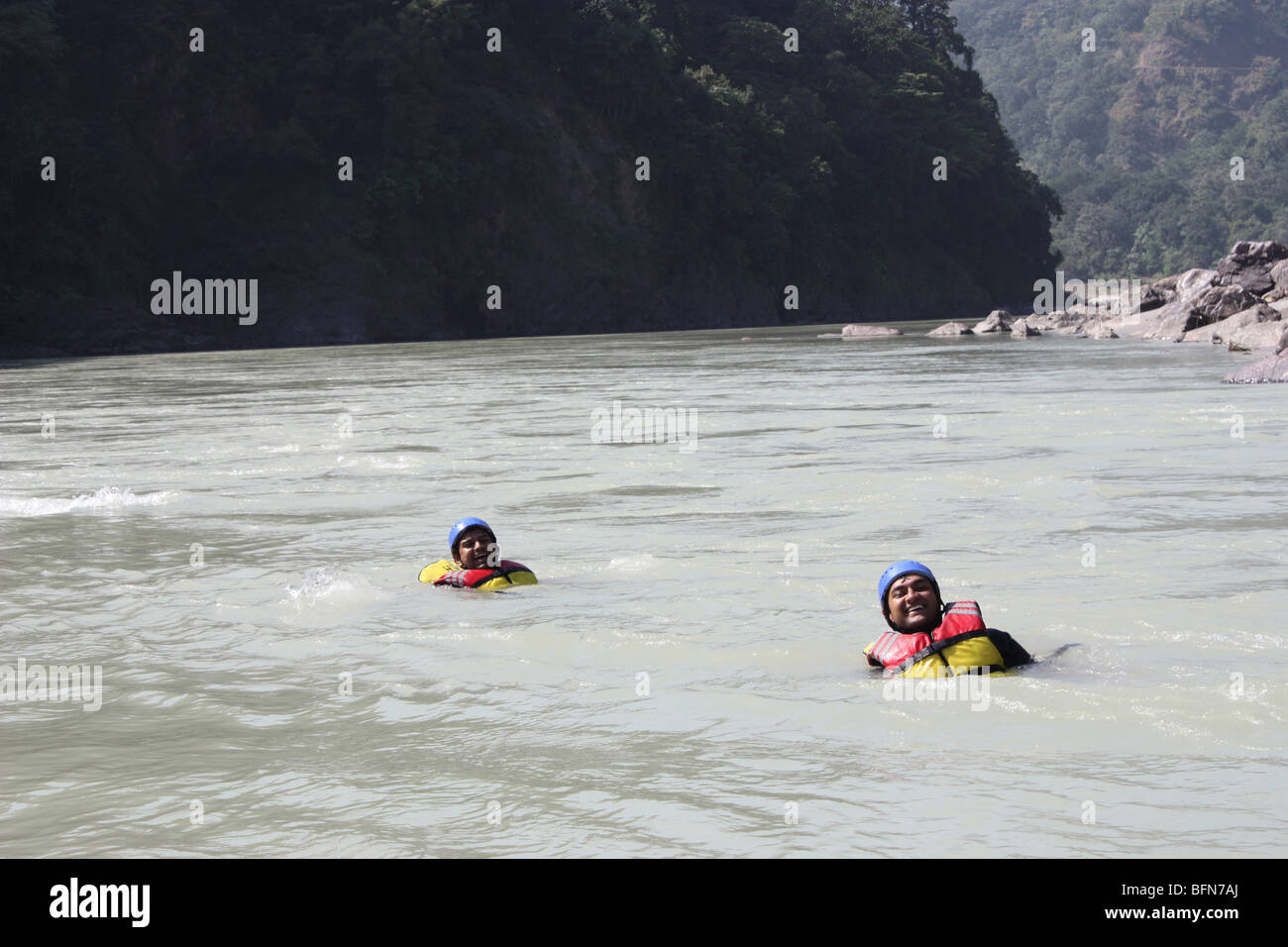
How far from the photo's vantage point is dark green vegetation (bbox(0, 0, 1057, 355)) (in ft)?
136

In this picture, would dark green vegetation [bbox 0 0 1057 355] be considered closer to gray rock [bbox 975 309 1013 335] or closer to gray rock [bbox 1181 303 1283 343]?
gray rock [bbox 975 309 1013 335]

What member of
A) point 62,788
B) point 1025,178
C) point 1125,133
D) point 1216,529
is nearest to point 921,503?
point 1216,529

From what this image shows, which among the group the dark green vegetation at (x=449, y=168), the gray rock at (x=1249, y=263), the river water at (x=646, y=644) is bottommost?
the river water at (x=646, y=644)

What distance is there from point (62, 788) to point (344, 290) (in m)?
41.8

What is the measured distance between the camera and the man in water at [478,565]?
7891mm

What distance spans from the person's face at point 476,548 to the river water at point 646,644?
0.21 m

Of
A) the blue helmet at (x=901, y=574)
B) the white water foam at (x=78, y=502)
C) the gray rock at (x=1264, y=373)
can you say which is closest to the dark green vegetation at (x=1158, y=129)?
the gray rock at (x=1264, y=373)

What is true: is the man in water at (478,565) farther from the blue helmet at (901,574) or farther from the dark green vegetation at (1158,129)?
the dark green vegetation at (1158,129)

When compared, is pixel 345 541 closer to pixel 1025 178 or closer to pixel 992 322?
pixel 992 322

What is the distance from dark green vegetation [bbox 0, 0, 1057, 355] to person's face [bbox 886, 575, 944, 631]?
36731mm

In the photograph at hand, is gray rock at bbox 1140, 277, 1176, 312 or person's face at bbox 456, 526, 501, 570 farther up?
gray rock at bbox 1140, 277, 1176, 312

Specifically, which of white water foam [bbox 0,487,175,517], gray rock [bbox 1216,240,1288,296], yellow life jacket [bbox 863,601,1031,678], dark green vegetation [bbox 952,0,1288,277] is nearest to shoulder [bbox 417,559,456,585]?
yellow life jacket [bbox 863,601,1031,678]

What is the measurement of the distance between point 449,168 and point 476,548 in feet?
137
